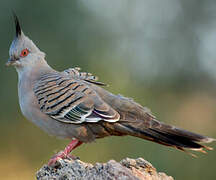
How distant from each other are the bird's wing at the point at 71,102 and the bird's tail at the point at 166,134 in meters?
0.22

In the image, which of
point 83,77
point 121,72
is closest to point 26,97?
point 83,77

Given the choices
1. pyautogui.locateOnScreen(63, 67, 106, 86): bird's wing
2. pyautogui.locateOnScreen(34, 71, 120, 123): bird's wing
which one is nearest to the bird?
pyautogui.locateOnScreen(34, 71, 120, 123): bird's wing

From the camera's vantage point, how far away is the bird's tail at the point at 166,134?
502 cm

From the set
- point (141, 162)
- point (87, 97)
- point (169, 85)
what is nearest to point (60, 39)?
point (169, 85)

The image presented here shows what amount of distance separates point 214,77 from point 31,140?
21.7 feet

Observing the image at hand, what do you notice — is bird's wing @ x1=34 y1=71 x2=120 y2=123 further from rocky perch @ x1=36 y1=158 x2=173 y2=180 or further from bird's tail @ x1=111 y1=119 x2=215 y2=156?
rocky perch @ x1=36 y1=158 x2=173 y2=180

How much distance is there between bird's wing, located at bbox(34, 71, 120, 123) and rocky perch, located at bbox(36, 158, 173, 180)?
27.9 inches

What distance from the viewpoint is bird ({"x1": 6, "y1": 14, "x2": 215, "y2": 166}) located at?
17.0 feet

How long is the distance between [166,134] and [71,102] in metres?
1.30

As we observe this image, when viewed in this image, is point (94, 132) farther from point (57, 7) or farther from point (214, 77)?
point (214, 77)

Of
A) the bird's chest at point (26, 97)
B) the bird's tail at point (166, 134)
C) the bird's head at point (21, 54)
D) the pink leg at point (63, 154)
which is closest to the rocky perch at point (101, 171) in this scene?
the pink leg at point (63, 154)

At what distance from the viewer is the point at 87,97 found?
17.9ft

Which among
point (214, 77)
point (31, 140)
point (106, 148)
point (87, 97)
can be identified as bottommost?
point (87, 97)

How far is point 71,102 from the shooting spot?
5492mm
